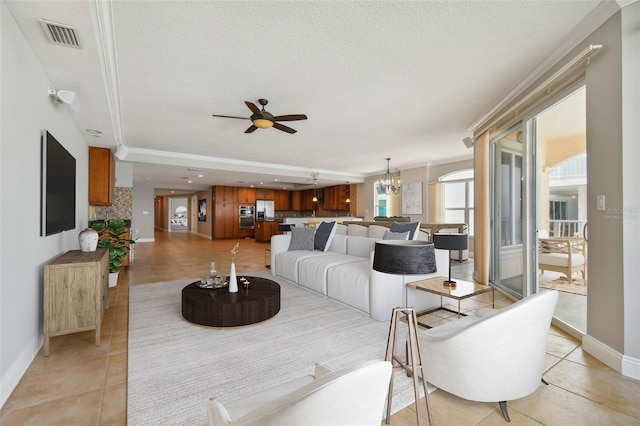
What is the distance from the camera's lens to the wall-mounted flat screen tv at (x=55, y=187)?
2.49 metres

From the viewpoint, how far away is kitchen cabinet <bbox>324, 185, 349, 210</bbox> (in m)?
11.6

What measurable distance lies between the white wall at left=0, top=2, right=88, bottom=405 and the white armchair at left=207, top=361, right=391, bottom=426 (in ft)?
6.52

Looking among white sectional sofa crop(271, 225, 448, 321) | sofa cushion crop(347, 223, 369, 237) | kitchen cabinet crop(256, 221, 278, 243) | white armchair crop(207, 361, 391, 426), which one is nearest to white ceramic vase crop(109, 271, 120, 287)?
white sectional sofa crop(271, 225, 448, 321)

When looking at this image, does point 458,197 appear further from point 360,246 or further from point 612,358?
point 612,358

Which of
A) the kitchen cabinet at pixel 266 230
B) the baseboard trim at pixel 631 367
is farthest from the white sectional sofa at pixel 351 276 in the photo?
the kitchen cabinet at pixel 266 230

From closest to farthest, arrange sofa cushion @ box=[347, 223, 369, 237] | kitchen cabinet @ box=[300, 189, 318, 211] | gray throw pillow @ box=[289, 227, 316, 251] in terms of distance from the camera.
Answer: gray throw pillow @ box=[289, 227, 316, 251]
sofa cushion @ box=[347, 223, 369, 237]
kitchen cabinet @ box=[300, 189, 318, 211]

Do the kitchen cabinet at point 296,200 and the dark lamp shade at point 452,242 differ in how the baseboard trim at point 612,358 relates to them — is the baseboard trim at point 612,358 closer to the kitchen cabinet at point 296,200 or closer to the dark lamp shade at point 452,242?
the dark lamp shade at point 452,242

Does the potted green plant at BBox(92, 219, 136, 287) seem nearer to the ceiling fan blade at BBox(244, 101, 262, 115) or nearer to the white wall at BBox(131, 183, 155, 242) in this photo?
the ceiling fan blade at BBox(244, 101, 262, 115)

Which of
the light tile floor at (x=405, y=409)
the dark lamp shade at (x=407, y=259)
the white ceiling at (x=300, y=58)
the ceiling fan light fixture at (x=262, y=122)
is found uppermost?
the white ceiling at (x=300, y=58)

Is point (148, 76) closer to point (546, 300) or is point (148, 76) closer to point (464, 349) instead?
point (464, 349)

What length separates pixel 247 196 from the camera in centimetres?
1275

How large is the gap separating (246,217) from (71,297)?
10.3 metres

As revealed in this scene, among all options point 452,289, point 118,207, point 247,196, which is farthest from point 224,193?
point 452,289

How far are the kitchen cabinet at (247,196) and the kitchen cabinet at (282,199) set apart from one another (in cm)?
90
